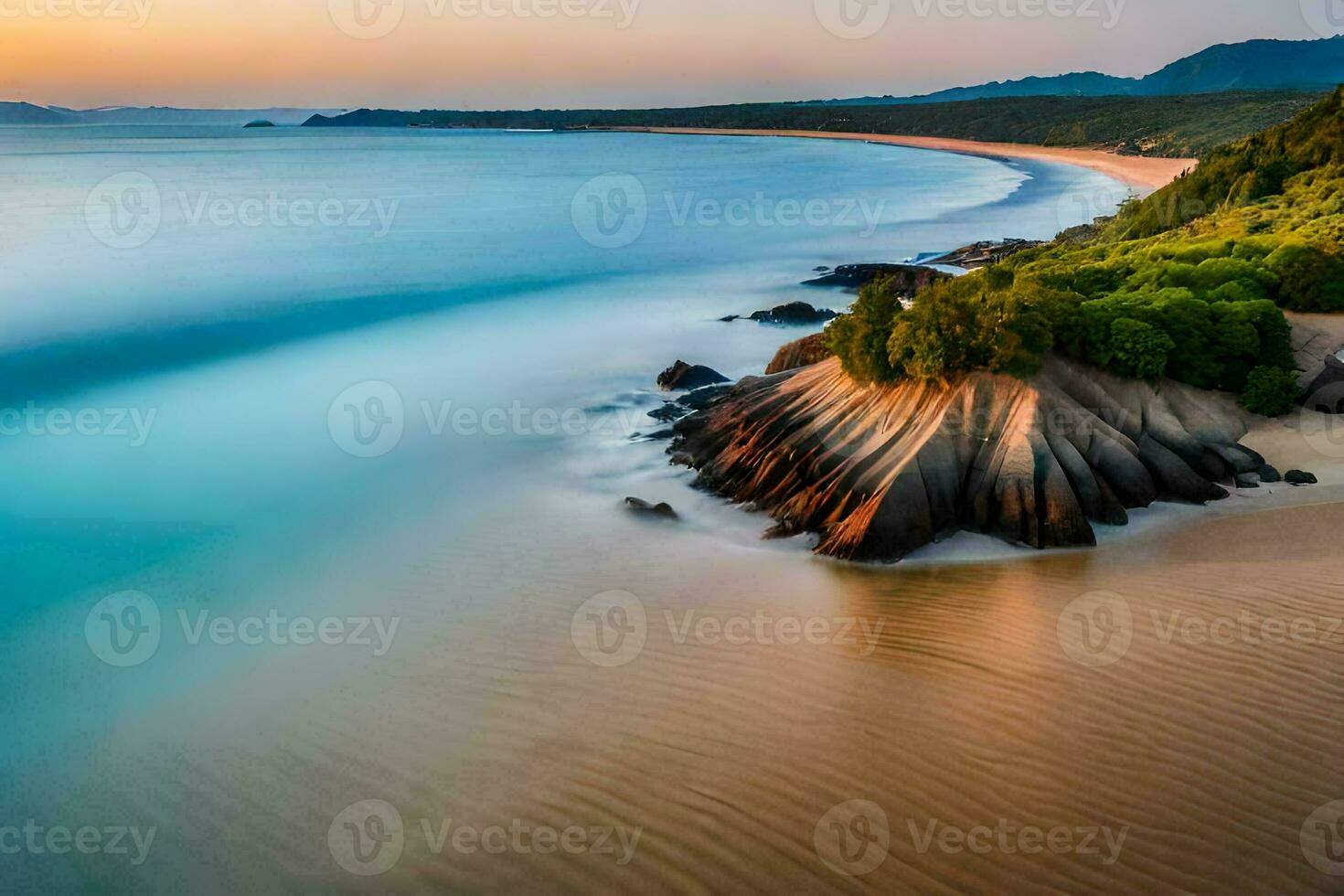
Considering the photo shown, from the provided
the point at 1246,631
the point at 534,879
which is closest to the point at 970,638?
the point at 1246,631

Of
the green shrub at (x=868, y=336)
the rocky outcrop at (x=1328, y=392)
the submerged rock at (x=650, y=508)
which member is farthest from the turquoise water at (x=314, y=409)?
the rocky outcrop at (x=1328, y=392)

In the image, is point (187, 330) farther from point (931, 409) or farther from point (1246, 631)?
point (1246, 631)

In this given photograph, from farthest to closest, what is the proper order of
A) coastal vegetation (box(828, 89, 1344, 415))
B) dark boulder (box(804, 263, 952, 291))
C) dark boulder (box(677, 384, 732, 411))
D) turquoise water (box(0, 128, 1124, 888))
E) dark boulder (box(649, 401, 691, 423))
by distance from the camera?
1. dark boulder (box(804, 263, 952, 291))
2. dark boulder (box(677, 384, 732, 411))
3. dark boulder (box(649, 401, 691, 423))
4. coastal vegetation (box(828, 89, 1344, 415))
5. turquoise water (box(0, 128, 1124, 888))

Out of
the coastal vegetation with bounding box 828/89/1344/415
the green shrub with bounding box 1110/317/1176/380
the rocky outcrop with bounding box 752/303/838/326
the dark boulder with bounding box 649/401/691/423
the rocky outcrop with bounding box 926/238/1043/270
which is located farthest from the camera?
the rocky outcrop with bounding box 926/238/1043/270

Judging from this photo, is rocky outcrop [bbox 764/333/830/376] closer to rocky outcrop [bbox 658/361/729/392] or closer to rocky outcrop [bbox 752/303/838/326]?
rocky outcrop [bbox 658/361/729/392]

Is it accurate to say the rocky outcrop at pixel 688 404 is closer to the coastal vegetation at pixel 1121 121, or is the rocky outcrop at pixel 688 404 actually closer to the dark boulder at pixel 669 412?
the dark boulder at pixel 669 412

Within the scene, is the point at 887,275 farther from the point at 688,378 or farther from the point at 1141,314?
the point at 1141,314

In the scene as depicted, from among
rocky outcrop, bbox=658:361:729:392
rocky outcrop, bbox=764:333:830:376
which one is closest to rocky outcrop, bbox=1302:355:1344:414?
rocky outcrop, bbox=764:333:830:376
